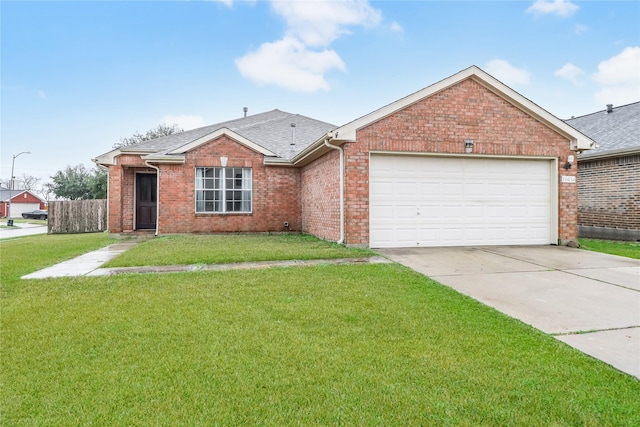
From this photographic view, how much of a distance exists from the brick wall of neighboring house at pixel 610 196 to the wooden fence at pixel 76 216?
2062cm

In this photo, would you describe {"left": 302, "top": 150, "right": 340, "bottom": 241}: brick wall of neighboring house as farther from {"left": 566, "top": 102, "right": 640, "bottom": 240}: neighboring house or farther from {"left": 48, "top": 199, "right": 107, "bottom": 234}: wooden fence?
{"left": 48, "top": 199, "right": 107, "bottom": 234}: wooden fence

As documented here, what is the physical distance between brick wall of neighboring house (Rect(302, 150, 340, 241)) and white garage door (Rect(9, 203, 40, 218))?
204 feet

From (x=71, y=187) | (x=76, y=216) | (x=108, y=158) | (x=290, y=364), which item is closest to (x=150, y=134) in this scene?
(x=71, y=187)

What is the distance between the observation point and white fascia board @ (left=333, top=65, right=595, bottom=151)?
8.48 m

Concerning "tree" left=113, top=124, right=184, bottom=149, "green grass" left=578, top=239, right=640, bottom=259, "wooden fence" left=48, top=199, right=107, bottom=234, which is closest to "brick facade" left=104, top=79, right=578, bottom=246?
"green grass" left=578, top=239, right=640, bottom=259

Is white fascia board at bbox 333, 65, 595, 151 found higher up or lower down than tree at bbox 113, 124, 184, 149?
lower down

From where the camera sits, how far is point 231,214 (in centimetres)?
1266

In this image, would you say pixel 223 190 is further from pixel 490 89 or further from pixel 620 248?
pixel 620 248

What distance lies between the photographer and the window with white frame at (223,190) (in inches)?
492

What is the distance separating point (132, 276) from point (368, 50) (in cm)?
1439

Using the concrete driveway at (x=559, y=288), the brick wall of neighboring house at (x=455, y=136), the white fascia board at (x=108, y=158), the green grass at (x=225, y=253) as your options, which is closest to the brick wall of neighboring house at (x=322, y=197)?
the brick wall of neighboring house at (x=455, y=136)

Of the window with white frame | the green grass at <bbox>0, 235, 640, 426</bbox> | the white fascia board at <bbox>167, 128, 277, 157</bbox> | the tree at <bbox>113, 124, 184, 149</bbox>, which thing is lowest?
the green grass at <bbox>0, 235, 640, 426</bbox>

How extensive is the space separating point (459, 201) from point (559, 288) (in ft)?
15.0

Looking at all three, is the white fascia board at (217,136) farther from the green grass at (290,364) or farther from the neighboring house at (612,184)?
the neighboring house at (612,184)
